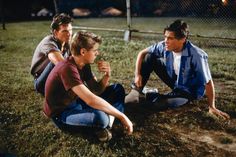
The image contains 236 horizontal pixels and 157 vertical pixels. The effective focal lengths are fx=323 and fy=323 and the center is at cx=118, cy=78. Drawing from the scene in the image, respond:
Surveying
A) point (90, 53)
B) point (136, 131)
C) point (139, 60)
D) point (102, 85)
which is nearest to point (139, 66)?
point (139, 60)

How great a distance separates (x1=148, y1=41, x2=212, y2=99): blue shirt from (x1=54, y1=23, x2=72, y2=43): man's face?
4.00ft

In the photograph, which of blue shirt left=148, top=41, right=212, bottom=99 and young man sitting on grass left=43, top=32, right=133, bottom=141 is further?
blue shirt left=148, top=41, right=212, bottom=99

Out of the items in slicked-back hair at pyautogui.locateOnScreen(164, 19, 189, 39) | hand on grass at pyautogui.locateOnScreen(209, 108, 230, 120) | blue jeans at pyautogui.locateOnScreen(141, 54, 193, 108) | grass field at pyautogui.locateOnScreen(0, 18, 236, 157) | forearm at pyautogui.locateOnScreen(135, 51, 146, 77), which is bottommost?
grass field at pyautogui.locateOnScreen(0, 18, 236, 157)

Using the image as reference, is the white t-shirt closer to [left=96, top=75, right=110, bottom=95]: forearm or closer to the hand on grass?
the hand on grass

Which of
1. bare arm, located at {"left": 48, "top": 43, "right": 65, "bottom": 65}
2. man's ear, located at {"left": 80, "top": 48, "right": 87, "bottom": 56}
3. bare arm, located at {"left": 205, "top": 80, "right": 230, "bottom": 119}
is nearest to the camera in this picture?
man's ear, located at {"left": 80, "top": 48, "right": 87, "bottom": 56}

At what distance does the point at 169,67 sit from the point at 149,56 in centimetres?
34

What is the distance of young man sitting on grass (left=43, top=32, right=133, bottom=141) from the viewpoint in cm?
327

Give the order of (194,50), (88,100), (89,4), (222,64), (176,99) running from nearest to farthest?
(88,100)
(194,50)
(176,99)
(222,64)
(89,4)

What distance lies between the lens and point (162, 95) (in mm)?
4746

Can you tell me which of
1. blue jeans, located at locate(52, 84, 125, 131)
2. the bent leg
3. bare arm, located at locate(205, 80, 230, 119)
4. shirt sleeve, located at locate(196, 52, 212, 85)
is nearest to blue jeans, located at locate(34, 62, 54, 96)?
blue jeans, located at locate(52, 84, 125, 131)

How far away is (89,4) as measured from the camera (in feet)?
85.5

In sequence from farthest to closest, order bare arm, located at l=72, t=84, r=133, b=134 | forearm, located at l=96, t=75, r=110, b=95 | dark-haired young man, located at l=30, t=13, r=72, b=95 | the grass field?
1. dark-haired young man, located at l=30, t=13, r=72, b=95
2. forearm, located at l=96, t=75, r=110, b=95
3. the grass field
4. bare arm, located at l=72, t=84, r=133, b=134

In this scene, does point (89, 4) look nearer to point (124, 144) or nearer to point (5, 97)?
point (5, 97)

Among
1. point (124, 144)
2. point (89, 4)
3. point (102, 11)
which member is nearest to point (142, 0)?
point (102, 11)
